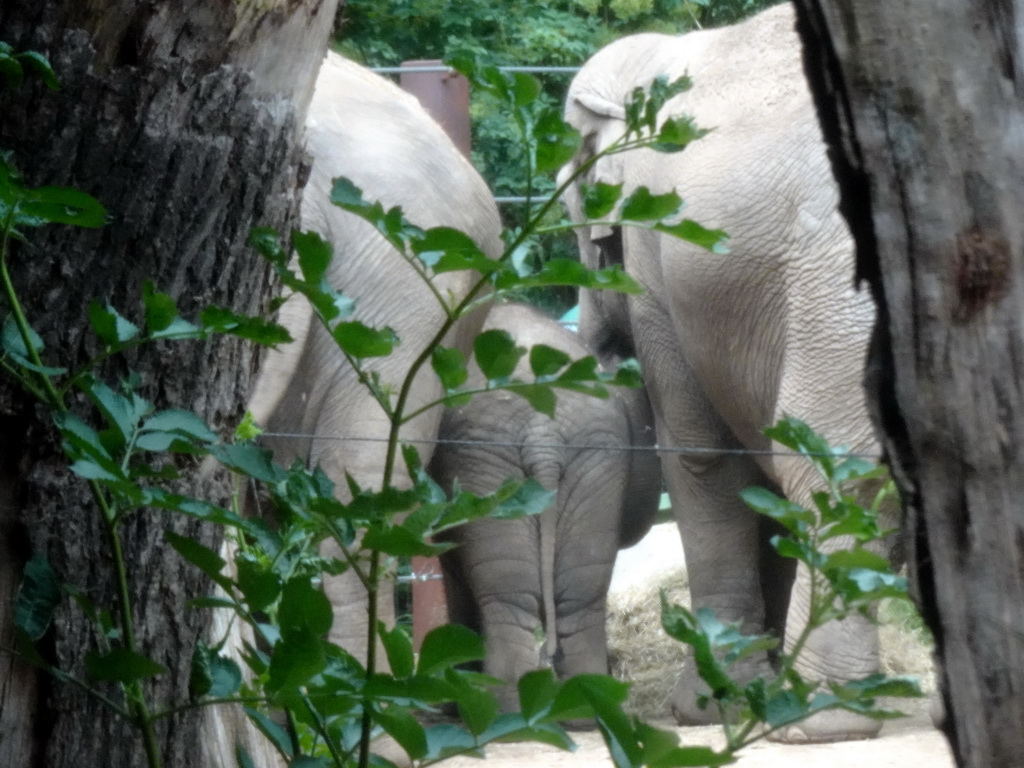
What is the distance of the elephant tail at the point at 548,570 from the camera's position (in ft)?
10.8

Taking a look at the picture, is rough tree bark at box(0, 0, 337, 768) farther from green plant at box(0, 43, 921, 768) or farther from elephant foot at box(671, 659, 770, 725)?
elephant foot at box(671, 659, 770, 725)

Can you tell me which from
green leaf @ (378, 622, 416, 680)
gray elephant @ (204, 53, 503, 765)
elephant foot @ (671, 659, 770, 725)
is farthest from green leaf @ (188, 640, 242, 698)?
elephant foot @ (671, 659, 770, 725)

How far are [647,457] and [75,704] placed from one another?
8.37 ft

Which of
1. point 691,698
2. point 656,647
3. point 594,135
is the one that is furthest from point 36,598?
point 594,135

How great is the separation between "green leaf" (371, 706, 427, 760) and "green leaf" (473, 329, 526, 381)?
0.62 ft

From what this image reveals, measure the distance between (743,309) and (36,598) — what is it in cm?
212

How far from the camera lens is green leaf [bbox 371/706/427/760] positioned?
84 cm

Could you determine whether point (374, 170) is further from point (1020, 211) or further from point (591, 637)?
point (1020, 211)

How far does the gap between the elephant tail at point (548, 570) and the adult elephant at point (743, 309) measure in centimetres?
28

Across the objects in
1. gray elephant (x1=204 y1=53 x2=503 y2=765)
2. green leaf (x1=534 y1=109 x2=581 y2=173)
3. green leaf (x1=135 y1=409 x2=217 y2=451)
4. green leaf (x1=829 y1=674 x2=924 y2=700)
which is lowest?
green leaf (x1=829 y1=674 x2=924 y2=700)

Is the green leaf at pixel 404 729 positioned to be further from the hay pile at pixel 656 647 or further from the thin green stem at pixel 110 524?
the hay pile at pixel 656 647

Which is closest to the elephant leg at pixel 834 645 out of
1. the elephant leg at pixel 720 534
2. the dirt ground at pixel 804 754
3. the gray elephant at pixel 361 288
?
the dirt ground at pixel 804 754

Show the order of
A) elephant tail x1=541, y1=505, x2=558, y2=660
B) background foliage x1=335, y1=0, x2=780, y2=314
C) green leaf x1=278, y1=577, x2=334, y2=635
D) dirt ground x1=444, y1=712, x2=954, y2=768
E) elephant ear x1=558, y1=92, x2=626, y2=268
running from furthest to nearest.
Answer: elephant ear x1=558, y1=92, x2=626, y2=268 < elephant tail x1=541, y1=505, x2=558, y2=660 < background foliage x1=335, y1=0, x2=780, y2=314 < dirt ground x1=444, y1=712, x2=954, y2=768 < green leaf x1=278, y1=577, x2=334, y2=635

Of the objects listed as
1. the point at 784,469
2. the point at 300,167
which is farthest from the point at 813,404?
the point at 300,167
